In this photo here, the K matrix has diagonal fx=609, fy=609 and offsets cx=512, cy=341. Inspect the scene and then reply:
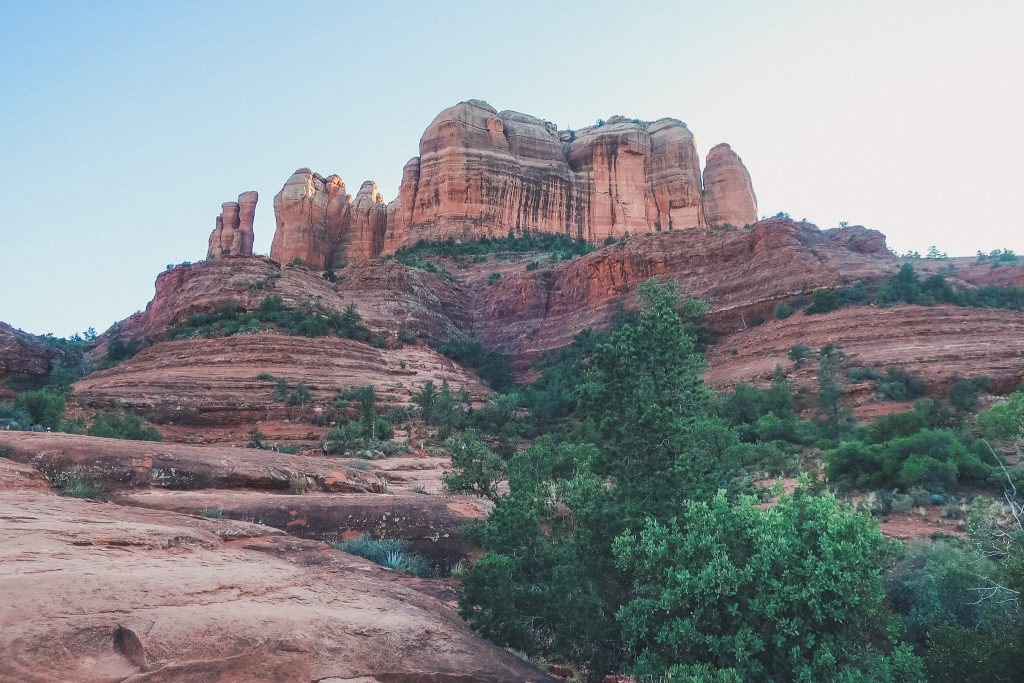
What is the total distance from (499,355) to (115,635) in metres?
38.8

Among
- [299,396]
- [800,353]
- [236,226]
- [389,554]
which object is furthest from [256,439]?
[236,226]

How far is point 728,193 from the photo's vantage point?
6394 cm

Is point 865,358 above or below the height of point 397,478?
above

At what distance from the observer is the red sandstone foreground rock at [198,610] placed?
369 centimetres

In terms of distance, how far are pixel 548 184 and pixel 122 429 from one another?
5226cm

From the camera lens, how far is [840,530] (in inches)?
230

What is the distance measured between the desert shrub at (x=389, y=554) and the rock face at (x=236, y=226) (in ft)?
217

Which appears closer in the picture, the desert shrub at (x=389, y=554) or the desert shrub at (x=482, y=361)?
the desert shrub at (x=389, y=554)

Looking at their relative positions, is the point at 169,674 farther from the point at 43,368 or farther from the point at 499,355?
the point at 499,355

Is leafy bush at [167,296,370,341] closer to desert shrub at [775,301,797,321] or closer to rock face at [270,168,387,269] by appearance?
desert shrub at [775,301,797,321]

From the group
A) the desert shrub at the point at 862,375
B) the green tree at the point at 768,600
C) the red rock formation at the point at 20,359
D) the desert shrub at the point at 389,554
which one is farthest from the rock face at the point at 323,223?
the green tree at the point at 768,600

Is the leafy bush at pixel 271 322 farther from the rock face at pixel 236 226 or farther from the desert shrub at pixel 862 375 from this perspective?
the rock face at pixel 236 226

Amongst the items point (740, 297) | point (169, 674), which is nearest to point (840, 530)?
point (169, 674)

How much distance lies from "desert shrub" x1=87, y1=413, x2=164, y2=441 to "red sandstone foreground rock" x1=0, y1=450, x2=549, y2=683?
440 inches
